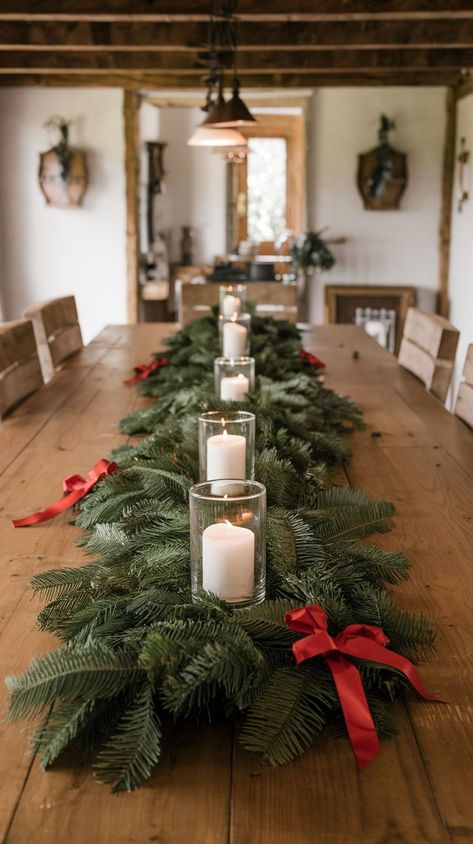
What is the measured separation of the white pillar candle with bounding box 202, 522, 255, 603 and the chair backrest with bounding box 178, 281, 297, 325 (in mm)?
3517

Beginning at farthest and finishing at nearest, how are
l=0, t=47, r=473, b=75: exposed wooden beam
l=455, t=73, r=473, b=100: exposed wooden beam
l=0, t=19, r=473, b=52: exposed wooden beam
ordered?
l=455, t=73, r=473, b=100: exposed wooden beam < l=0, t=47, r=473, b=75: exposed wooden beam < l=0, t=19, r=473, b=52: exposed wooden beam

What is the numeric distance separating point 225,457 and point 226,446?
19mm

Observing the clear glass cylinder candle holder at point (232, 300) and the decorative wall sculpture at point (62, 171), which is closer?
the clear glass cylinder candle holder at point (232, 300)

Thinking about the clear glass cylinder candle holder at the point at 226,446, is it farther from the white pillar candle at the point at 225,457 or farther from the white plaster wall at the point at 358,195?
the white plaster wall at the point at 358,195

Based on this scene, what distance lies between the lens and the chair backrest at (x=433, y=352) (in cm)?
275

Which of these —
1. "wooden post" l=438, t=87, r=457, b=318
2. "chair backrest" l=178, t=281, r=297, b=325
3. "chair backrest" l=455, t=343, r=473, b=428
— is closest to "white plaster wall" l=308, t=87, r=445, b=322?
"wooden post" l=438, t=87, r=457, b=318

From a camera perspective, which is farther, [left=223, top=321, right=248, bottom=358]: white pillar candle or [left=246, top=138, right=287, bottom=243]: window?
[left=246, top=138, right=287, bottom=243]: window

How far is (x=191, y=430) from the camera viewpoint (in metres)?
1.71

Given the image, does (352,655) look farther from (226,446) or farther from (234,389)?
(234,389)

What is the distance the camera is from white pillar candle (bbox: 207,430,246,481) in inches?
54.1

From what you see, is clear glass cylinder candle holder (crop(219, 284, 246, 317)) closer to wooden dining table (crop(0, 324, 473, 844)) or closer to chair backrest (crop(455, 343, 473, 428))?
chair backrest (crop(455, 343, 473, 428))

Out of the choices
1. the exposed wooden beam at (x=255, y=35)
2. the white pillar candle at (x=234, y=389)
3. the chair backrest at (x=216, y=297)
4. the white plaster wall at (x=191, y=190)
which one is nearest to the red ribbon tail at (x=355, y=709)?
the white pillar candle at (x=234, y=389)

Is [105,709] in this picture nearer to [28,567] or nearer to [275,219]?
[28,567]

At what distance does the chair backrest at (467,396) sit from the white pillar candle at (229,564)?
1.34 m
